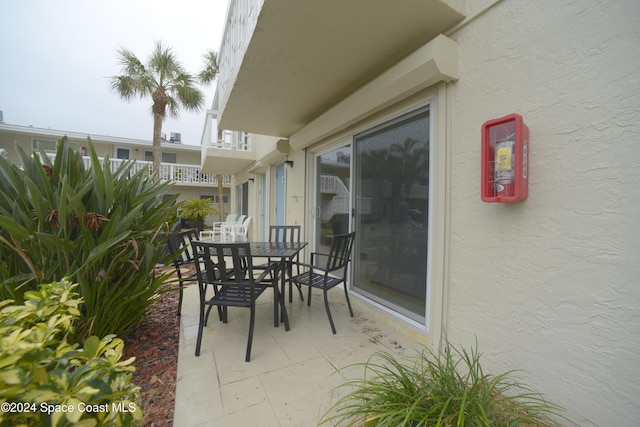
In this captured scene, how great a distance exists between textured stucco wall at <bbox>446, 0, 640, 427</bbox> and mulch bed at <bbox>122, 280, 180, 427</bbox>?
2226 millimetres

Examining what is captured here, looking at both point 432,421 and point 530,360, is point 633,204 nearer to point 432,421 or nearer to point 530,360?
point 530,360

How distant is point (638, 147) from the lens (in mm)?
1231

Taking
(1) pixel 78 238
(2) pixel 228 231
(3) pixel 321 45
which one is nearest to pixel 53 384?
(1) pixel 78 238

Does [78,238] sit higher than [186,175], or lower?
lower

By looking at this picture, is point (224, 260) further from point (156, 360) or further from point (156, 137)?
point (156, 137)

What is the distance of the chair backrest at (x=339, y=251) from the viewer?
2662 millimetres

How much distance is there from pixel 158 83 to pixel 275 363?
11.6 metres

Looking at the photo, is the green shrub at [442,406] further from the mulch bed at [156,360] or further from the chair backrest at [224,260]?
the chair backrest at [224,260]

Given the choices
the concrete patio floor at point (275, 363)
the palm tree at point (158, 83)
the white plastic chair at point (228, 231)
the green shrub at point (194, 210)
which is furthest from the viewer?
the green shrub at point (194, 210)

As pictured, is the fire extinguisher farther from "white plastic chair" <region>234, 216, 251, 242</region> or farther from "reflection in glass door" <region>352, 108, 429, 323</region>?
"white plastic chair" <region>234, 216, 251, 242</region>

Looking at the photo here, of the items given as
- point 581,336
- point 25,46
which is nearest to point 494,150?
point 581,336

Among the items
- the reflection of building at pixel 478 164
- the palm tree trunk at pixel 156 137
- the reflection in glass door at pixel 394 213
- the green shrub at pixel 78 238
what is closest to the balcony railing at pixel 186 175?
the palm tree trunk at pixel 156 137

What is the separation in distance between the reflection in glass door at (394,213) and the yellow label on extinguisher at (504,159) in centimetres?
78

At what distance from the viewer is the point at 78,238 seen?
186 cm
